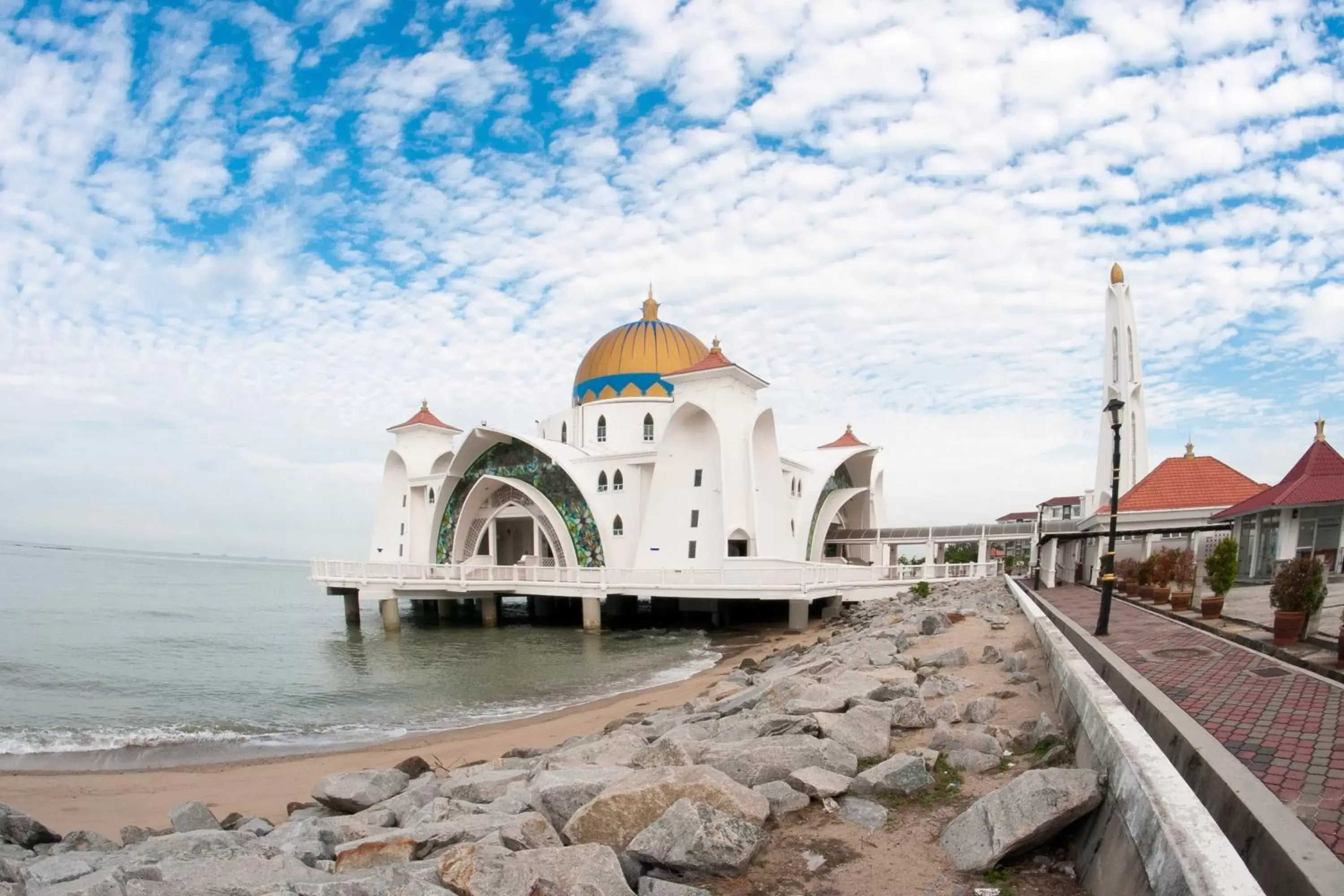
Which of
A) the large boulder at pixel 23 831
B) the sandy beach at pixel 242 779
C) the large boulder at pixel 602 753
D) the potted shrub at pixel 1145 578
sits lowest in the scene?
the sandy beach at pixel 242 779

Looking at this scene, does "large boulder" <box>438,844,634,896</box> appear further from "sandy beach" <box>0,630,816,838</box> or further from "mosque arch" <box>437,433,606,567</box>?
"mosque arch" <box>437,433,606,567</box>

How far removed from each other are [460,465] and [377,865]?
27281 mm

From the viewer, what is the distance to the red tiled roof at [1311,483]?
1518 cm

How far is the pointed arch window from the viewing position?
28844mm

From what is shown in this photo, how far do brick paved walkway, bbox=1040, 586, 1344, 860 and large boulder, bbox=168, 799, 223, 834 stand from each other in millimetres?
7072

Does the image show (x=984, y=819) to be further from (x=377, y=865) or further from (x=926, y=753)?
(x=377, y=865)

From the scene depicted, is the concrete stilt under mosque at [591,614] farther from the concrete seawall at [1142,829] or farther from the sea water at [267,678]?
the concrete seawall at [1142,829]

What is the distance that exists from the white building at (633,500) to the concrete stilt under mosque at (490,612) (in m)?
0.07

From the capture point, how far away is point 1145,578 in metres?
15.9

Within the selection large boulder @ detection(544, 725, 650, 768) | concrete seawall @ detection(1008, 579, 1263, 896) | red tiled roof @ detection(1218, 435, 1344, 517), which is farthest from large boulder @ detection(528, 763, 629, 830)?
red tiled roof @ detection(1218, 435, 1344, 517)

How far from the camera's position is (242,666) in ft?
61.3

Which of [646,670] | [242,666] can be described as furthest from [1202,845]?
[242,666]

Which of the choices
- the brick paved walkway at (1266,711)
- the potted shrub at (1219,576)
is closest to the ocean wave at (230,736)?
the brick paved walkway at (1266,711)

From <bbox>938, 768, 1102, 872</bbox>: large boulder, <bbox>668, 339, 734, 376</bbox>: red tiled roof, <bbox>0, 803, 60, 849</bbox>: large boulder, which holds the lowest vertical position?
<bbox>0, 803, 60, 849</bbox>: large boulder
